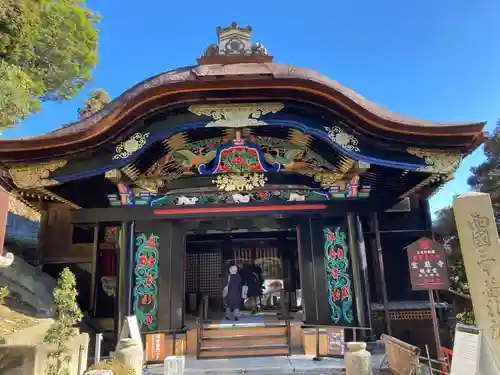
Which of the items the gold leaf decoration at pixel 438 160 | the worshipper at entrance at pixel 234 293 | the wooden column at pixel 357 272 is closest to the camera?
the gold leaf decoration at pixel 438 160

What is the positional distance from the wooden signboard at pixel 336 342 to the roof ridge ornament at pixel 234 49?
5.84 metres

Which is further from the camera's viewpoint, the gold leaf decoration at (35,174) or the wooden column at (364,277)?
the wooden column at (364,277)

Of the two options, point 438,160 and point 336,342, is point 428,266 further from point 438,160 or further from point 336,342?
point 336,342

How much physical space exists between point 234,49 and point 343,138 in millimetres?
3638

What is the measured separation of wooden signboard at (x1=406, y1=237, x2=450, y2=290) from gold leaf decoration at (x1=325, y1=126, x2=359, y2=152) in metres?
2.06

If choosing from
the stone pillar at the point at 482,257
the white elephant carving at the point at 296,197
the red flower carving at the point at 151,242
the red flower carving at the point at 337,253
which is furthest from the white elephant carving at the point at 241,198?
the stone pillar at the point at 482,257

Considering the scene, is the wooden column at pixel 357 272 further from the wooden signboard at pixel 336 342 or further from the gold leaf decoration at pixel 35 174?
the gold leaf decoration at pixel 35 174

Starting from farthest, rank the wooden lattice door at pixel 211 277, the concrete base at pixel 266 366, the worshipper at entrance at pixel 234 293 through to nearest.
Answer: the wooden lattice door at pixel 211 277, the worshipper at entrance at pixel 234 293, the concrete base at pixel 266 366

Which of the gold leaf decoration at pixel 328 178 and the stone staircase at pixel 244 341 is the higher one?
the gold leaf decoration at pixel 328 178

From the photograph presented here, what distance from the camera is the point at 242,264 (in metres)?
13.8

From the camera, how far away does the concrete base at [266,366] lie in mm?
6319

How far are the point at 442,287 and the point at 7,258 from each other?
6.19 meters

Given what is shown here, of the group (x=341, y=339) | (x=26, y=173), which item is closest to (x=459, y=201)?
(x=341, y=339)

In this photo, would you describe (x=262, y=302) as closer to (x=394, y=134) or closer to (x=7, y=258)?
(x=394, y=134)
